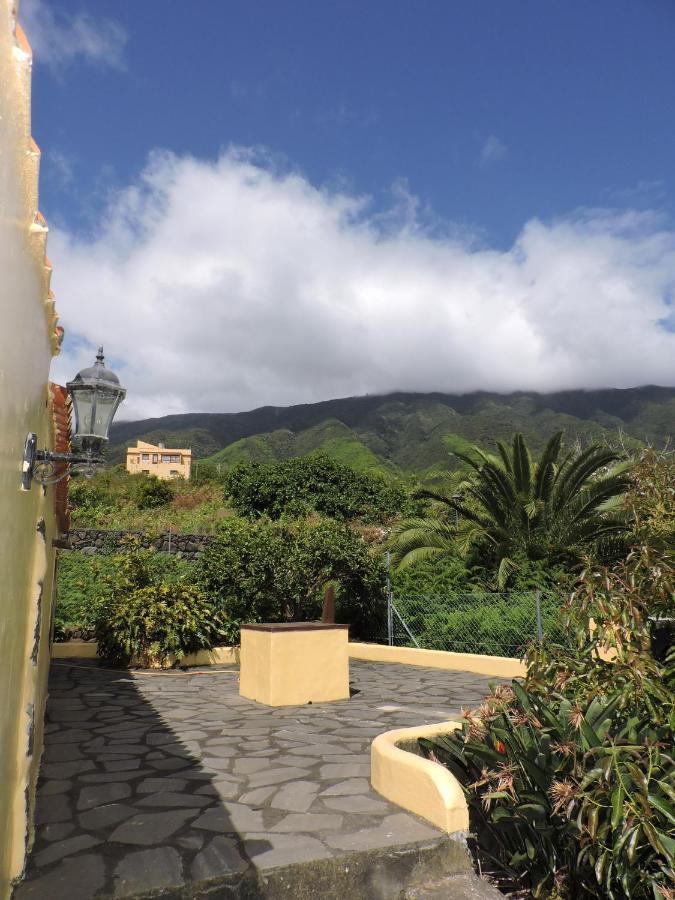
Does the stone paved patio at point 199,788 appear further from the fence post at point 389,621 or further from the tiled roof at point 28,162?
the fence post at point 389,621

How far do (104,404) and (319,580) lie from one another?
8.86m

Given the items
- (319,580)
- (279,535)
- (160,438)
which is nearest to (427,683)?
(319,580)

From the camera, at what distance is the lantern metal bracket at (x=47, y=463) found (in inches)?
118

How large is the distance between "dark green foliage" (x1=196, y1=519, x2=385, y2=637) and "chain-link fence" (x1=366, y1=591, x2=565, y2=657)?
0.84m

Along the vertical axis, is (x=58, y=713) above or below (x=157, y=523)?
below

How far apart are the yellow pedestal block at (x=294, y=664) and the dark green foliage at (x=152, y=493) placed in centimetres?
1831

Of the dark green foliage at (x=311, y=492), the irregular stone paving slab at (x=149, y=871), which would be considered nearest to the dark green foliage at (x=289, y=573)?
the irregular stone paving slab at (x=149, y=871)

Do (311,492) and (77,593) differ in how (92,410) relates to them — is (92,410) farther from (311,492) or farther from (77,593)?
(311,492)

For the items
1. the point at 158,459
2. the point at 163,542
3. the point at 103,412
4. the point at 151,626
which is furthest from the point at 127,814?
the point at 158,459

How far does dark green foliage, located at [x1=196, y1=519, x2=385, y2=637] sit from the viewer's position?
39.3 ft

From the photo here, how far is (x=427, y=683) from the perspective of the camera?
9.20m

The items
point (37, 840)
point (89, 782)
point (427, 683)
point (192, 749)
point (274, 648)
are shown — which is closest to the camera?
point (37, 840)

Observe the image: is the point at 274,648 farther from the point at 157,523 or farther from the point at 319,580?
the point at 157,523

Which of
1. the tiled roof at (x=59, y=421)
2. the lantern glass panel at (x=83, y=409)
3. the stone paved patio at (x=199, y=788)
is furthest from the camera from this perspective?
the tiled roof at (x=59, y=421)
